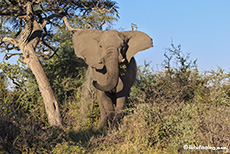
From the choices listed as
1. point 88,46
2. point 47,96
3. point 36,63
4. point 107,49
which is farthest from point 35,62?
point 107,49

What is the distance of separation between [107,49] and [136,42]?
1.20m

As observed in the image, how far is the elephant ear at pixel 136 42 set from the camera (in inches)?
354

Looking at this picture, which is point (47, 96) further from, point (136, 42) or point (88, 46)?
point (136, 42)

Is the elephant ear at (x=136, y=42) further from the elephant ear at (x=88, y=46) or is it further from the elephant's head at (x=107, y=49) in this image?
the elephant ear at (x=88, y=46)

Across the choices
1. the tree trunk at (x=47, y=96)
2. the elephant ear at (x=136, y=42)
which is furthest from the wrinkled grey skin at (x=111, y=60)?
the tree trunk at (x=47, y=96)

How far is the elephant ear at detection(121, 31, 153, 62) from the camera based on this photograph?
8992 millimetres

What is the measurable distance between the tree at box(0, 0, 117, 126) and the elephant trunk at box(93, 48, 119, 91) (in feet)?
→ 10.3

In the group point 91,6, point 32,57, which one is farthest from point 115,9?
point 32,57

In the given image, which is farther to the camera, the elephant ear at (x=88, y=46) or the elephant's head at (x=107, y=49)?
the elephant ear at (x=88, y=46)

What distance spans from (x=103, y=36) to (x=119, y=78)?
1.29 metres

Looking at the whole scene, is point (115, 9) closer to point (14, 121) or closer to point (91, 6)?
point (91, 6)

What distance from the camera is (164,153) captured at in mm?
5781

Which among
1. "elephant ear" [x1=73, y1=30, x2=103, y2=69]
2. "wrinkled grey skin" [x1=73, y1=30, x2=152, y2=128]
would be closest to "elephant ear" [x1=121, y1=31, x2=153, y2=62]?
"wrinkled grey skin" [x1=73, y1=30, x2=152, y2=128]

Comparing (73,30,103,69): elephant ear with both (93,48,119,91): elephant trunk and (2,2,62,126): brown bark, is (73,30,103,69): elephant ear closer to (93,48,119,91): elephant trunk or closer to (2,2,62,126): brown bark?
(93,48,119,91): elephant trunk
